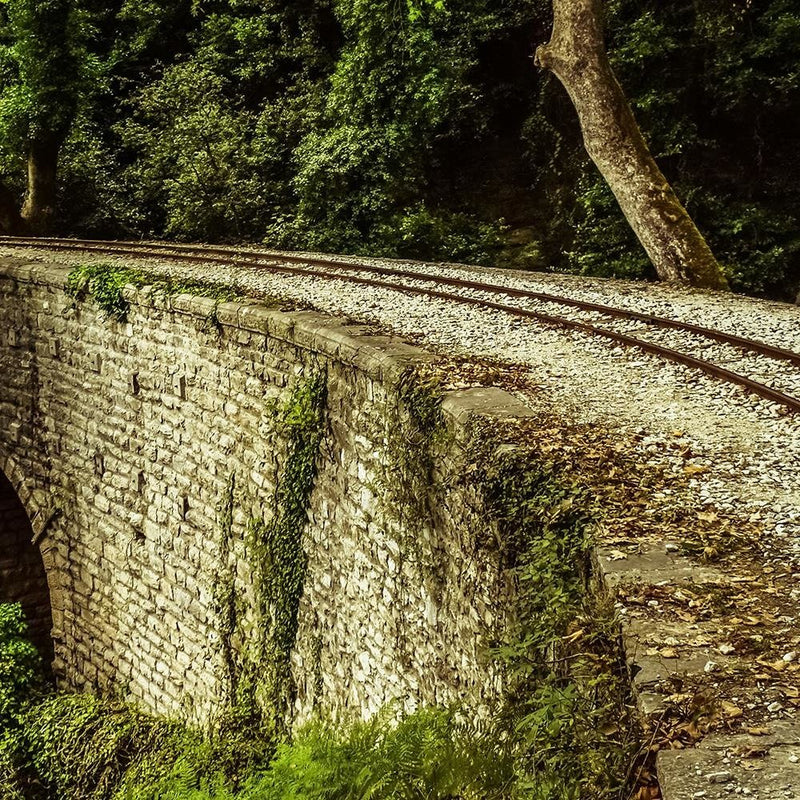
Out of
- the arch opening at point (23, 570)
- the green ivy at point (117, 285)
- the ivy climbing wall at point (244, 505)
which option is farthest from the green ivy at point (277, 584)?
the arch opening at point (23, 570)

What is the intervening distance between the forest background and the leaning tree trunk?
1.41 metres

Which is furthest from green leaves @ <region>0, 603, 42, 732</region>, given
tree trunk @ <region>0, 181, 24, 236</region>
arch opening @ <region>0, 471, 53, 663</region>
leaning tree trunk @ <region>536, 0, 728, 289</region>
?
leaning tree trunk @ <region>536, 0, 728, 289</region>

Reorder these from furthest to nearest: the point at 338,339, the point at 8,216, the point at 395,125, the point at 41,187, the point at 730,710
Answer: the point at 41,187 → the point at 8,216 → the point at 395,125 → the point at 338,339 → the point at 730,710

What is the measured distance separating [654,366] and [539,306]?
249 cm

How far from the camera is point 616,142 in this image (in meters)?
12.3

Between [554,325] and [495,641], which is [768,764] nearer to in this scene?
[495,641]

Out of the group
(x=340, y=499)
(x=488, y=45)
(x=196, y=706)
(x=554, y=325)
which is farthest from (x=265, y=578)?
(x=488, y=45)

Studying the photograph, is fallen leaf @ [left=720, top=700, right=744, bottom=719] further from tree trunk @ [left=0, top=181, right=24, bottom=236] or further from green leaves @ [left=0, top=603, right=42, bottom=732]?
tree trunk @ [left=0, top=181, right=24, bottom=236]

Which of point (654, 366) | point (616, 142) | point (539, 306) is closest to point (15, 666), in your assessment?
point (539, 306)

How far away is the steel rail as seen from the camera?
734 centimetres

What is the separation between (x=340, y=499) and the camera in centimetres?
667

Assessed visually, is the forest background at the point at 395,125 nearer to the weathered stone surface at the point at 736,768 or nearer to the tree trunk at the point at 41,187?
the tree trunk at the point at 41,187

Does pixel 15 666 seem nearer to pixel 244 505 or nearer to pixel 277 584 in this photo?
pixel 244 505

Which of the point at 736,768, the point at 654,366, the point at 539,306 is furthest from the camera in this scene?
the point at 539,306
